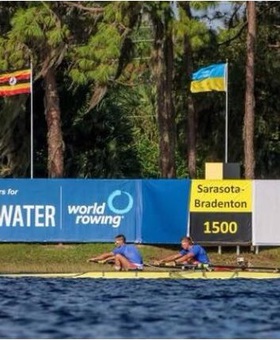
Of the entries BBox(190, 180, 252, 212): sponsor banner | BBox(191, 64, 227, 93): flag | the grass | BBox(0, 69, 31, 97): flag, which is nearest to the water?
the grass

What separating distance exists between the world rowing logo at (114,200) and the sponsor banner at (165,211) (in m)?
0.45

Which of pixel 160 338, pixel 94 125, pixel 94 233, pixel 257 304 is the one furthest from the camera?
pixel 94 125

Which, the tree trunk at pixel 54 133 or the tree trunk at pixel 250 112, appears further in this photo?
the tree trunk at pixel 54 133

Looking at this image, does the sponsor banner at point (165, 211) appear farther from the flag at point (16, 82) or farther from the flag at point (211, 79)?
the flag at point (16, 82)

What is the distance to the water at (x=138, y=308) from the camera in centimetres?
1827

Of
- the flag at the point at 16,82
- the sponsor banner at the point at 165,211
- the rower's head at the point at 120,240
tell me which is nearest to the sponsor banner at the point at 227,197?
the sponsor banner at the point at 165,211

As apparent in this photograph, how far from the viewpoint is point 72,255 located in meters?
35.1

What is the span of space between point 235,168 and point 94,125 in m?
14.4

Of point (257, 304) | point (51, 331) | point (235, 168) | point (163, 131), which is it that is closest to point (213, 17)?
point (163, 131)

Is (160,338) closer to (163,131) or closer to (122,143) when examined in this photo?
(163,131)

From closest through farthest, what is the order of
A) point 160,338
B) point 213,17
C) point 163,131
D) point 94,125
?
point 160,338 < point 163,131 < point 213,17 < point 94,125

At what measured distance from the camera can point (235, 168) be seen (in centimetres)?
3591

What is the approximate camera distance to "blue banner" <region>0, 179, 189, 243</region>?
3550 cm

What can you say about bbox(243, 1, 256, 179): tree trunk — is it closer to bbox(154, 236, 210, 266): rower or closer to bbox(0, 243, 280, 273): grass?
bbox(0, 243, 280, 273): grass
